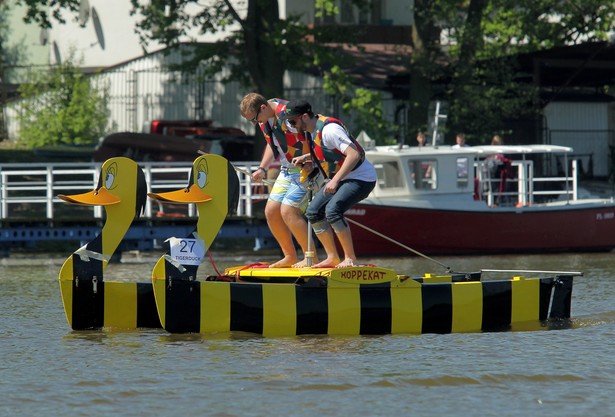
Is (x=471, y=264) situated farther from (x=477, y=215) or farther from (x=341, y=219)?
(x=341, y=219)

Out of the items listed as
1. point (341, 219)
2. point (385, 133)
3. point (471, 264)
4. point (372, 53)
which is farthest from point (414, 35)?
point (341, 219)

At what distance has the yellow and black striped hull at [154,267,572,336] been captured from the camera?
1194 centimetres

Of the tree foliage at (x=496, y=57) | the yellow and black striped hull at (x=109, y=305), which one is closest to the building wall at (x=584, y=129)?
the tree foliage at (x=496, y=57)

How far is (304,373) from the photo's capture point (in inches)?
409

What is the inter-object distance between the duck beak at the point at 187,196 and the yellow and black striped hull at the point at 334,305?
779mm

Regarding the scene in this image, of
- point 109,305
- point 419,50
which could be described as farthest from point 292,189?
point 419,50

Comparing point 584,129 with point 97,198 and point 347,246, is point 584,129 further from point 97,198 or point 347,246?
point 97,198

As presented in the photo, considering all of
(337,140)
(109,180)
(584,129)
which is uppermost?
(584,129)

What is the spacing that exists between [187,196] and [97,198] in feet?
2.63

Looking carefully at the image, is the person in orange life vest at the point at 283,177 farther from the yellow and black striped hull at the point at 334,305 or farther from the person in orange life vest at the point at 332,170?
the yellow and black striped hull at the point at 334,305

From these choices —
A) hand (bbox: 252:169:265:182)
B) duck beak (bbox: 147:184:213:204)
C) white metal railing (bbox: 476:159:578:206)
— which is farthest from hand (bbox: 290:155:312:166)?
white metal railing (bbox: 476:159:578:206)

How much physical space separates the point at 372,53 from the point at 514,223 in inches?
720

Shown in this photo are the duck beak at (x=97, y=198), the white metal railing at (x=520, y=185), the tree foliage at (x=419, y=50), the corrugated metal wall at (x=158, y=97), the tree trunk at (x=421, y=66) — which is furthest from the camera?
the corrugated metal wall at (x=158, y=97)

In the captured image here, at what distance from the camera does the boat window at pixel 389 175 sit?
78.6ft
